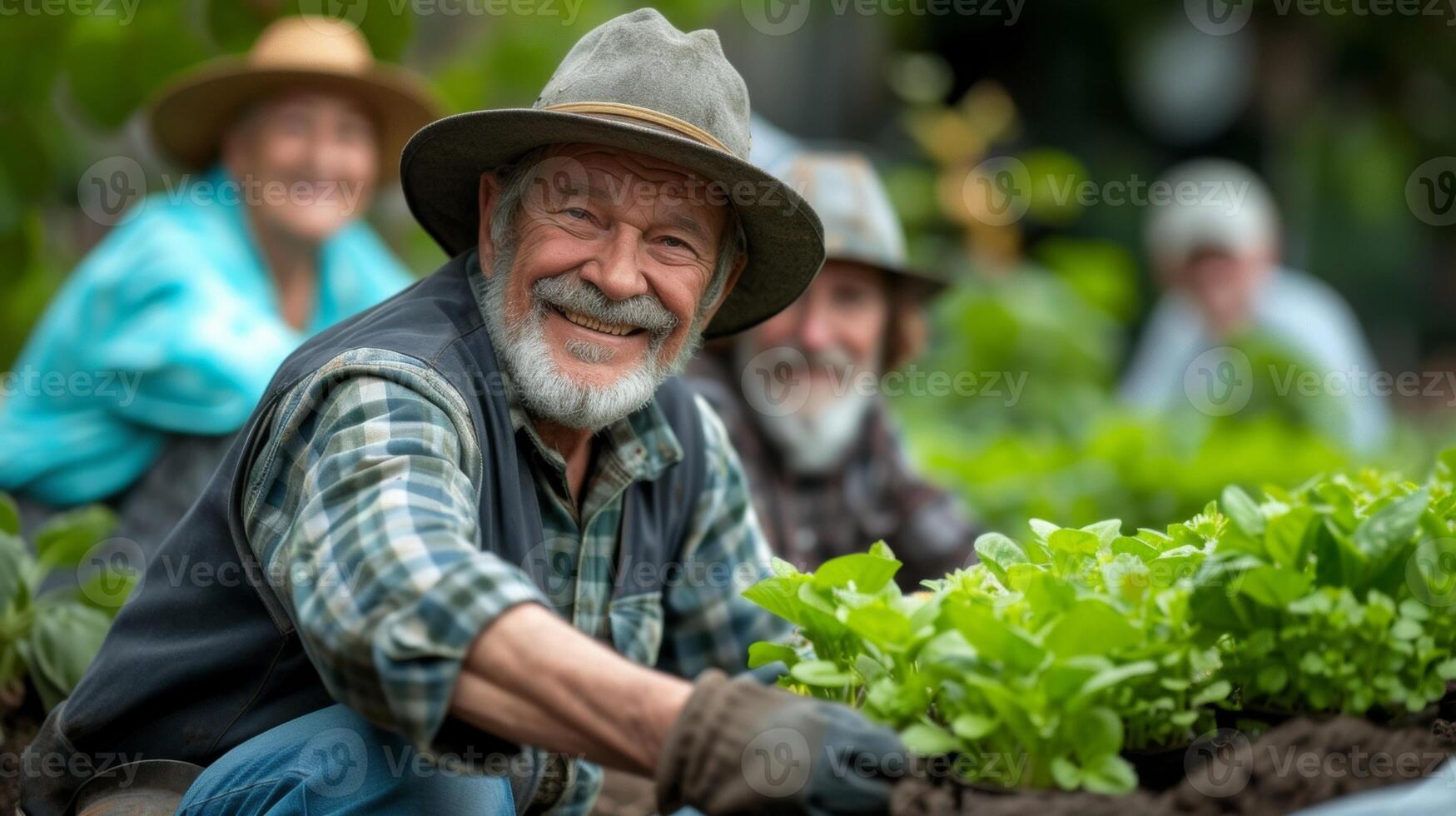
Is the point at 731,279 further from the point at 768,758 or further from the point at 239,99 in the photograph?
the point at 239,99

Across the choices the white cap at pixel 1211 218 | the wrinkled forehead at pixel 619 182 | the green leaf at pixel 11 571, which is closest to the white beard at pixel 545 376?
the wrinkled forehead at pixel 619 182

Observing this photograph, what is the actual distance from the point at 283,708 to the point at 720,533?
0.92 metres

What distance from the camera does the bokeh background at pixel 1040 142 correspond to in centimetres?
496

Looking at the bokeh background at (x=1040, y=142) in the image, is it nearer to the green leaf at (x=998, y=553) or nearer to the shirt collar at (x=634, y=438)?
the shirt collar at (x=634, y=438)

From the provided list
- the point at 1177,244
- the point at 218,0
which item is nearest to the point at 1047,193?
the point at 1177,244

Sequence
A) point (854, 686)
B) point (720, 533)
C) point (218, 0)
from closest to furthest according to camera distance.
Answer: point (854, 686) → point (720, 533) → point (218, 0)

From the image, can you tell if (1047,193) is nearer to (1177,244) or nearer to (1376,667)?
(1177,244)

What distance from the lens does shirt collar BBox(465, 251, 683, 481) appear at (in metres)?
2.41

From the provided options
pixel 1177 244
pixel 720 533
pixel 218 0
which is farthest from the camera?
pixel 1177 244

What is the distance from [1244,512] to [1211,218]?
650 cm

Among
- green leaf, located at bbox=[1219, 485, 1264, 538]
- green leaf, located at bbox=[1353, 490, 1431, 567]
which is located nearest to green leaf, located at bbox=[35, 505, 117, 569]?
green leaf, located at bbox=[1219, 485, 1264, 538]

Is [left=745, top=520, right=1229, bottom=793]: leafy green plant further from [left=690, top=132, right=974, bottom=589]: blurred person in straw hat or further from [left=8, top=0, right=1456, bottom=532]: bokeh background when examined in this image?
[left=8, top=0, right=1456, bottom=532]: bokeh background

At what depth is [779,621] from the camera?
2.91 meters

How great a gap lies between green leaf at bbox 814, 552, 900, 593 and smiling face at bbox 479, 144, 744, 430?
0.54 metres
